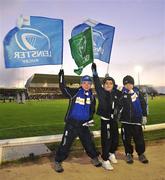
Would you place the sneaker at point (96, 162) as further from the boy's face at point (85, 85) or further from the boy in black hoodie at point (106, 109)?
the boy's face at point (85, 85)

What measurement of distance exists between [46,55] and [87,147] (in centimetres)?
213

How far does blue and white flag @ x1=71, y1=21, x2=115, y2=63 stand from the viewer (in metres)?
7.64

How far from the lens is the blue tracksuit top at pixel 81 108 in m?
5.95

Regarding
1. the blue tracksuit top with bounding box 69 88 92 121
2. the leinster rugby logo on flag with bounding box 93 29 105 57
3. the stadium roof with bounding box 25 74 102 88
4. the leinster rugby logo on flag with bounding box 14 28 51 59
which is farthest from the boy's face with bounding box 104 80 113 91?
the stadium roof with bounding box 25 74 102 88

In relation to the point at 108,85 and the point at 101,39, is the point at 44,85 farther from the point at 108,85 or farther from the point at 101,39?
the point at 108,85

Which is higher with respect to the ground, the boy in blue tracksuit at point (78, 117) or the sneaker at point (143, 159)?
the boy in blue tracksuit at point (78, 117)

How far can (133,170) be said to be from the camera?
19.2ft

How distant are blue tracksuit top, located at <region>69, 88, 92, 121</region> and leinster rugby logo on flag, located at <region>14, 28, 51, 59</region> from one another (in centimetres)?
143

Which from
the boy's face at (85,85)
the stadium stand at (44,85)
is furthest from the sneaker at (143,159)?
the stadium stand at (44,85)

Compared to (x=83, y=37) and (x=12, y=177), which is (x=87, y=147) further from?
(x=83, y=37)

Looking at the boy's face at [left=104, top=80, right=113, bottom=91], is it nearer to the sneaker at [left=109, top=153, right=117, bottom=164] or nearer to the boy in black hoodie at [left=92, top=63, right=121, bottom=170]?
→ the boy in black hoodie at [left=92, top=63, right=121, bottom=170]

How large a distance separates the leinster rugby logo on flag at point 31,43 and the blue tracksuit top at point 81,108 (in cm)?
143

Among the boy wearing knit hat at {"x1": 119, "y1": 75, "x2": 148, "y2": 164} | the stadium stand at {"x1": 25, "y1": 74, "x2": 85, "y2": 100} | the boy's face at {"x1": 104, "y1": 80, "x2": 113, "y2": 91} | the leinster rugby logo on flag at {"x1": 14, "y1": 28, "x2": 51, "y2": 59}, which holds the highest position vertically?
the leinster rugby logo on flag at {"x1": 14, "y1": 28, "x2": 51, "y2": 59}

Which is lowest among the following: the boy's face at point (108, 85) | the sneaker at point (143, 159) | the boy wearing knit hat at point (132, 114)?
the sneaker at point (143, 159)
